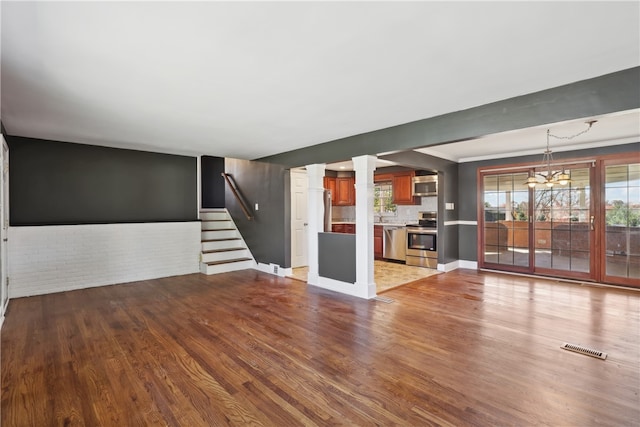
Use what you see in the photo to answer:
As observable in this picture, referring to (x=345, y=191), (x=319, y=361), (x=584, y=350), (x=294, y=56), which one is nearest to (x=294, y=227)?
(x=345, y=191)

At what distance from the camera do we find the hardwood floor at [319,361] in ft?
6.38

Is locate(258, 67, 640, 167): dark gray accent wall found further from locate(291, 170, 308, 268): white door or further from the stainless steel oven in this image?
the stainless steel oven

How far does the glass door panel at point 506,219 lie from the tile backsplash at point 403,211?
1.17 meters

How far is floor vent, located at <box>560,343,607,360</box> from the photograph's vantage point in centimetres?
268

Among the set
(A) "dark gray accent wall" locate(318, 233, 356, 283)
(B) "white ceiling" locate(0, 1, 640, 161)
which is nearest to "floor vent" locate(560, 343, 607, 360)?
(B) "white ceiling" locate(0, 1, 640, 161)

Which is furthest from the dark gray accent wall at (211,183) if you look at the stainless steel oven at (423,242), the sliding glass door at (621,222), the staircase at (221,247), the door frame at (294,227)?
the sliding glass door at (621,222)

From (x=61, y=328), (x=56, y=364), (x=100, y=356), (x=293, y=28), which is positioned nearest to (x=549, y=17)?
(x=293, y=28)

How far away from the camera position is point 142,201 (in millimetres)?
5801

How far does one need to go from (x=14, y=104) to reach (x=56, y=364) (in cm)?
261

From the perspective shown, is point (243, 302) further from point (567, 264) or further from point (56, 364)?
point (567, 264)

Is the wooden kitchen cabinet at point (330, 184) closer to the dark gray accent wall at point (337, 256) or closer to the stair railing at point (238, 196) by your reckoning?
the stair railing at point (238, 196)

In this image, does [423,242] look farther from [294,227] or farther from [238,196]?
[238,196]

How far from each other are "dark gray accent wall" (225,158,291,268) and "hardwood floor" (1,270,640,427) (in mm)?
1614

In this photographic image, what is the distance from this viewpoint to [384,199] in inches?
323
